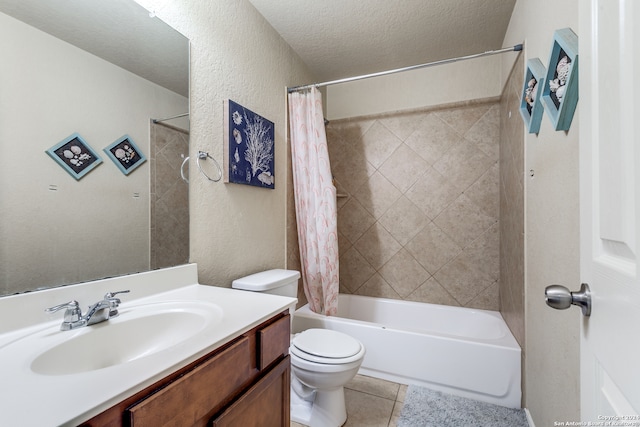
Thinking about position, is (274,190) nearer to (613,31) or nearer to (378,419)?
(378,419)

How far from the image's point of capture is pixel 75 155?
36.9 inches

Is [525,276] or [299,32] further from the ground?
[299,32]

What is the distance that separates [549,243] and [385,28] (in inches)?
66.1

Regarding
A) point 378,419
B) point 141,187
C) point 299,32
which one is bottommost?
point 378,419

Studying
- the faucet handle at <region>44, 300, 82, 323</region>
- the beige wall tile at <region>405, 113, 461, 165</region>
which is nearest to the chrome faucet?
the faucet handle at <region>44, 300, 82, 323</region>

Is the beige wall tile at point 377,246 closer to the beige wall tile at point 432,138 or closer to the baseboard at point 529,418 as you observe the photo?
the beige wall tile at point 432,138

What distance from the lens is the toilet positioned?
4.48ft

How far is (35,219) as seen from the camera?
856 mm


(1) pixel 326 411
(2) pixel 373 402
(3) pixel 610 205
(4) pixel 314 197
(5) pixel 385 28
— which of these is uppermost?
(5) pixel 385 28

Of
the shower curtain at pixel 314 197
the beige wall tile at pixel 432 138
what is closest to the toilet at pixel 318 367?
the shower curtain at pixel 314 197

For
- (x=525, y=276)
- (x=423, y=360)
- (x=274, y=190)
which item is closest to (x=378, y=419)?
(x=423, y=360)

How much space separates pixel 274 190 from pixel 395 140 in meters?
1.26

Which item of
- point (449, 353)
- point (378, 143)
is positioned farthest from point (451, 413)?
point (378, 143)

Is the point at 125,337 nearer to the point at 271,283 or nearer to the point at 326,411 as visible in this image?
the point at 271,283
